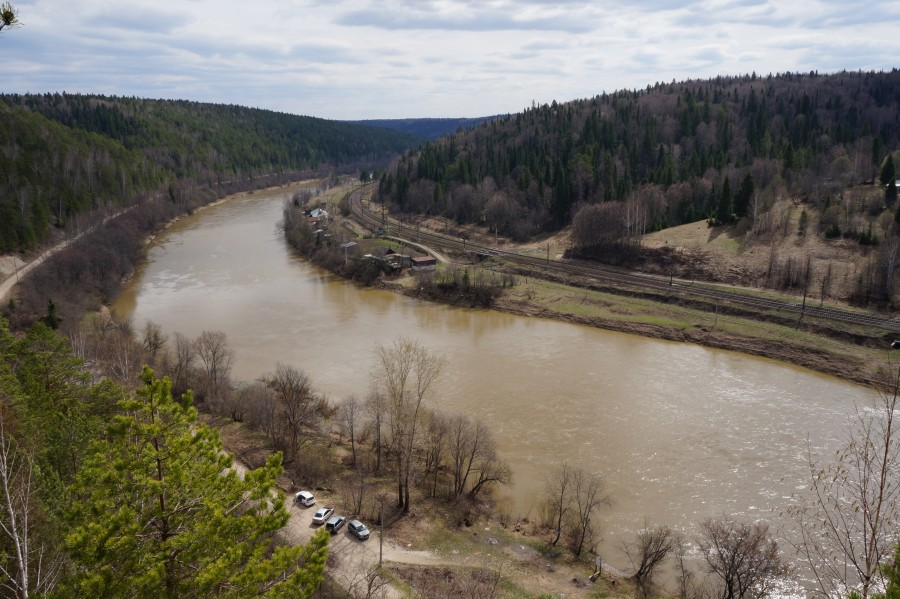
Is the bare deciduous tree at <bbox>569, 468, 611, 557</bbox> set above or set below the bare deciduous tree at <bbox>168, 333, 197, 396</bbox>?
below

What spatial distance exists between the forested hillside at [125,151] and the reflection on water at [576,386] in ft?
80.8

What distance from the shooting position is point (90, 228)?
67.0m

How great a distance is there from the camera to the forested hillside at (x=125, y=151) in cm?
6794

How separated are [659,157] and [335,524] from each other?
248 ft

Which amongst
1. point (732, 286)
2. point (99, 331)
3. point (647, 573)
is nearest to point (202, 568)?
point (647, 573)

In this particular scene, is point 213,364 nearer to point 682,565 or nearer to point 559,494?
point 559,494

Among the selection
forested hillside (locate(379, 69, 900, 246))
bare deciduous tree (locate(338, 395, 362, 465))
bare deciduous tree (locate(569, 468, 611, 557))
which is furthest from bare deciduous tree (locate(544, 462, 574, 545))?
forested hillside (locate(379, 69, 900, 246))

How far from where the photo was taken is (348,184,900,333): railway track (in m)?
39.3

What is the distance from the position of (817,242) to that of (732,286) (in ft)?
27.8

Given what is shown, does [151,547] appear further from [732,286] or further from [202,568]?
[732,286]

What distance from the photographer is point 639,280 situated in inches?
1998

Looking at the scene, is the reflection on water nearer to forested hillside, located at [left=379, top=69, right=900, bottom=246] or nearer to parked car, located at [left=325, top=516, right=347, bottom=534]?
parked car, located at [left=325, top=516, right=347, bottom=534]

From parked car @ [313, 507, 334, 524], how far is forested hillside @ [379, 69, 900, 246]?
142 feet

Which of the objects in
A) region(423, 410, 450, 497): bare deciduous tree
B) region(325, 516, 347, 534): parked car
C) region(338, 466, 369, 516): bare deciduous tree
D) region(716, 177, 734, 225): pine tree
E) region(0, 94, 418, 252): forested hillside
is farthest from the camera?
region(0, 94, 418, 252): forested hillside
